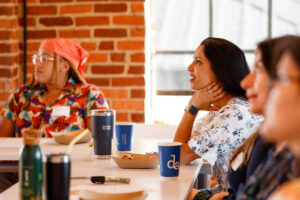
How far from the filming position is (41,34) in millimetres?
3752

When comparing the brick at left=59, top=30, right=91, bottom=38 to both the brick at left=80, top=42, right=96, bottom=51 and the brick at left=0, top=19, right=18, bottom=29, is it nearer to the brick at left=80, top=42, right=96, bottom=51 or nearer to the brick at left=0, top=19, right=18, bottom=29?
the brick at left=80, top=42, right=96, bottom=51

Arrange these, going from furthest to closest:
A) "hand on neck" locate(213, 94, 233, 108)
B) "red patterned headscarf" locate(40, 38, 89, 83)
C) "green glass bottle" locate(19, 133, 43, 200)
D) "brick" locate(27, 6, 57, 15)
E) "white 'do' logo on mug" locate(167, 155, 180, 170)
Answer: "brick" locate(27, 6, 57, 15) < "red patterned headscarf" locate(40, 38, 89, 83) < "hand on neck" locate(213, 94, 233, 108) < "white 'do' logo on mug" locate(167, 155, 180, 170) < "green glass bottle" locate(19, 133, 43, 200)

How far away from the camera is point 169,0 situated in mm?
3904

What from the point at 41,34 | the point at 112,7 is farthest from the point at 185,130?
the point at 41,34

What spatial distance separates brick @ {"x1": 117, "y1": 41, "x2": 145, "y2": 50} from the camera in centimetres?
364

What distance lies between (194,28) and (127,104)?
74cm

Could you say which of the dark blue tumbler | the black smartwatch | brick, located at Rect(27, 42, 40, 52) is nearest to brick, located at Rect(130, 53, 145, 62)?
brick, located at Rect(27, 42, 40, 52)

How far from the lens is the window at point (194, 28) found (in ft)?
12.5

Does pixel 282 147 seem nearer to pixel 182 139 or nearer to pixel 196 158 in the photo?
pixel 196 158

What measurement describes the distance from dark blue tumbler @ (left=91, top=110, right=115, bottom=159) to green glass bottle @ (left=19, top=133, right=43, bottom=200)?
869 mm

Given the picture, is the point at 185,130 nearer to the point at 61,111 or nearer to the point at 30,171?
the point at 61,111

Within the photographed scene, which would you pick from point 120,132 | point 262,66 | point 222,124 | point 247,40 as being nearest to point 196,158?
point 222,124

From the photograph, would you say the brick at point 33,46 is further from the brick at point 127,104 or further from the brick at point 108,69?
the brick at point 127,104

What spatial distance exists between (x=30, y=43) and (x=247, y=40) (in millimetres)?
1530
